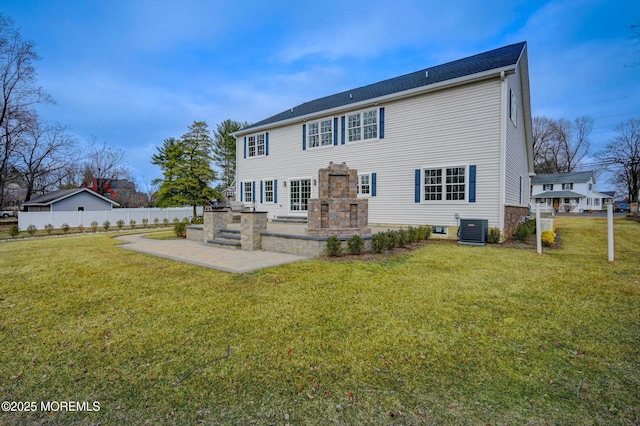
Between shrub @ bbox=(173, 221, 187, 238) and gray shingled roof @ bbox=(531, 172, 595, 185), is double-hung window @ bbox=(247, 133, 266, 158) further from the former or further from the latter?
gray shingled roof @ bbox=(531, 172, 595, 185)

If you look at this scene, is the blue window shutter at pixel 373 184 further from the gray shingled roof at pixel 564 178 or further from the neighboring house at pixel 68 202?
the gray shingled roof at pixel 564 178

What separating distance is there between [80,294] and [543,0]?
61.9 ft

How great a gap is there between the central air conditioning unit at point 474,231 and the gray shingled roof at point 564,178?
4007cm

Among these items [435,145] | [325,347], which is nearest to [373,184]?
[435,145]

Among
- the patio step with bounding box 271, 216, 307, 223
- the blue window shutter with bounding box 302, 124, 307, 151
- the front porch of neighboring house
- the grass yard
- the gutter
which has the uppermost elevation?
the gutter

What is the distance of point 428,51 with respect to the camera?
19.6 meters

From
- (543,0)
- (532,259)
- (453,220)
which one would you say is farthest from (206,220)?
(543,0)

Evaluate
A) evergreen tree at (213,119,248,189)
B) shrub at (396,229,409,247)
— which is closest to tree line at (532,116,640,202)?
shrub at (396,229,409,247)

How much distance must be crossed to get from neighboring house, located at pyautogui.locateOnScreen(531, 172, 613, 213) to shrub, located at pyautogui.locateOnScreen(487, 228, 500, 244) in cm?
3650

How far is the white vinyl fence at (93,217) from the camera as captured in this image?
59.4ft

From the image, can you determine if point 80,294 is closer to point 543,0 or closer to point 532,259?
point 532,259

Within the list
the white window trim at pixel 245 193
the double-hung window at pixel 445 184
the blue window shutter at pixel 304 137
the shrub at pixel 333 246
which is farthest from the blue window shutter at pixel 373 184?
the white window trim at pixel 245 193

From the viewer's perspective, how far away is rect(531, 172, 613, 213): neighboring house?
37656 millimetres

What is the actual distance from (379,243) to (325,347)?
16.0 ft
